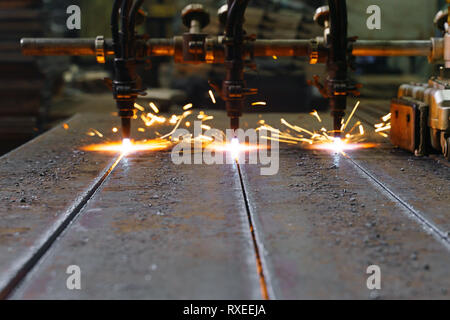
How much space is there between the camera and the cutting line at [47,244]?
1.35m

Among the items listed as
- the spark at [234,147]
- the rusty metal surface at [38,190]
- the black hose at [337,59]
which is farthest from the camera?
the spark at [234,147]

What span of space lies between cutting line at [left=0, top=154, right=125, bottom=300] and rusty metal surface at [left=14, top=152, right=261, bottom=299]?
0.02 meters

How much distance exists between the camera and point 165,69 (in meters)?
14.4

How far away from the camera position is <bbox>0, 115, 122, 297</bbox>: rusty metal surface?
1.57 meters

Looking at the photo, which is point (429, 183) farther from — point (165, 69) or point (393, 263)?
point (165, 69)

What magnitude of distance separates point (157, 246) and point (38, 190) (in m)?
0.83

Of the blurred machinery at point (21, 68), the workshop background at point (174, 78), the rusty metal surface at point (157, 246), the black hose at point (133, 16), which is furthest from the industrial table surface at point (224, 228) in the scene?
the blurred machinery at point (21, 68)

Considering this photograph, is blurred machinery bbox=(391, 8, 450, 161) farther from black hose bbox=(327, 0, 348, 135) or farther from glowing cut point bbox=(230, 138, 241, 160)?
glowing cut point bbox=(230, 138, 241, 160)

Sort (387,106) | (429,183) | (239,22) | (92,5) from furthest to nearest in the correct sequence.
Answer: (92,5), (387,106), (239,22), (429,183)
